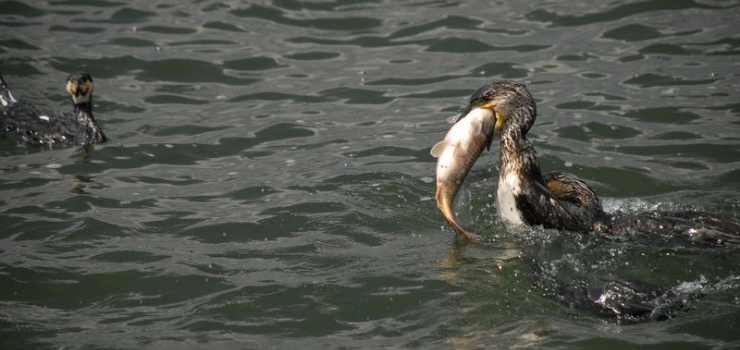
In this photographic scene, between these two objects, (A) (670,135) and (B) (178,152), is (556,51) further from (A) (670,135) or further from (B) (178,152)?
(B) (178,152)

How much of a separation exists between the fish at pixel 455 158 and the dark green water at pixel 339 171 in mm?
472

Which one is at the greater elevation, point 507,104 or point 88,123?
point 507,104

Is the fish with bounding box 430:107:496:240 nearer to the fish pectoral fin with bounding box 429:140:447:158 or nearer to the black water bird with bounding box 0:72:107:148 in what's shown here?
the fish pectoral fin with bounding box 429:140:447:158

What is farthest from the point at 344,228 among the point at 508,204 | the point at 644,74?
the point at 644,74

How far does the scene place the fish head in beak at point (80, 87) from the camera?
11.7 metres

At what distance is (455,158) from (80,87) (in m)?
5.43

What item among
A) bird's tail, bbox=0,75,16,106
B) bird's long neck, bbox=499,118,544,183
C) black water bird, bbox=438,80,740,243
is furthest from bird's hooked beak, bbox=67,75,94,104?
bird's long neck, bbox=499,118,544,183

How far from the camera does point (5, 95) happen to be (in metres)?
12.1

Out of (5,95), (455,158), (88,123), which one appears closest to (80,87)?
(88,123)

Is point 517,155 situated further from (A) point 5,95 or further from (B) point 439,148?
(A) point 5,95

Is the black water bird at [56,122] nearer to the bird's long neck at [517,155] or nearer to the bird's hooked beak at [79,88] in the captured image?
the bird's hooked beak at [79,88]

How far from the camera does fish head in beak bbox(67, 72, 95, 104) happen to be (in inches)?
461

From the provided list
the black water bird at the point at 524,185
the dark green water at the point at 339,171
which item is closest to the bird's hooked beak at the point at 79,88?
the dark green water at the point at 339,171

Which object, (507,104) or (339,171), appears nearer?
(507,104)
